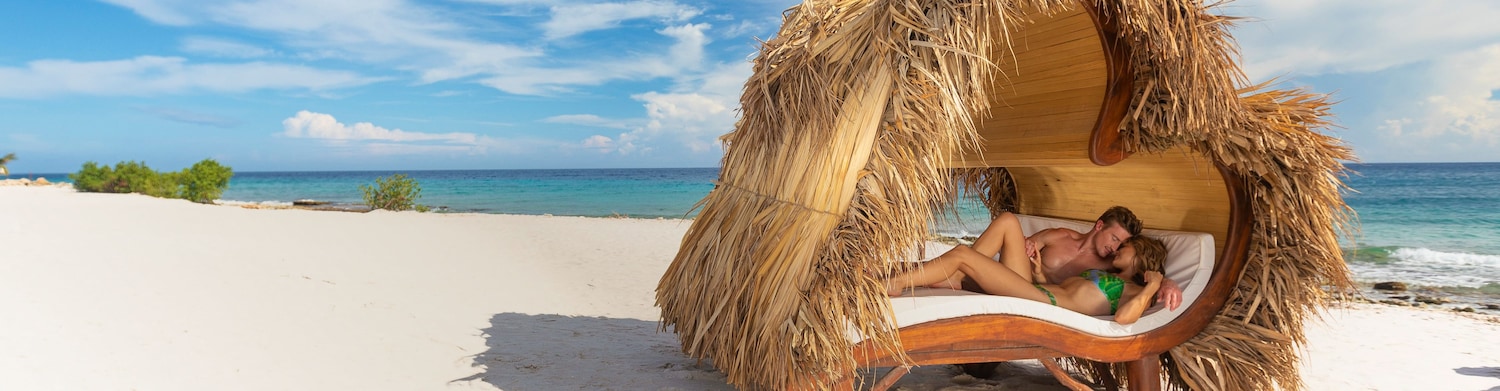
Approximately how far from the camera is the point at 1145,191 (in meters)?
3.73

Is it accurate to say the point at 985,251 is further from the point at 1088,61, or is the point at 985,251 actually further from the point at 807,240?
the point at 807,240

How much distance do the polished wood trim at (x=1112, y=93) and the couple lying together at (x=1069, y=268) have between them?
1.52 feet

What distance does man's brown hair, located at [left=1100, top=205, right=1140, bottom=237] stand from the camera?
3430mm

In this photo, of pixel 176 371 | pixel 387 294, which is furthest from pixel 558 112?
pixel 176 371

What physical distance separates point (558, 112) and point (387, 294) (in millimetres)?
25157

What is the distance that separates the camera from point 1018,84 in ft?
11.2

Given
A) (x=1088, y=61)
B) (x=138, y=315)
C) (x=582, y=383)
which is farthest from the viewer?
(x=138, y=315)

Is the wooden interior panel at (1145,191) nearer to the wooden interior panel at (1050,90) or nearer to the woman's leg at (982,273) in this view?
the wooden interior panel at (1050,90)

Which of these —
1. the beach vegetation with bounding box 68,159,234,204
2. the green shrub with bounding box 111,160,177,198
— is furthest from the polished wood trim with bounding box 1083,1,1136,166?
the green shrub with bounding box 111,160,177,198

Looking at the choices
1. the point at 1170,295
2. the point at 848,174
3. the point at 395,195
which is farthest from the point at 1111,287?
the point at 395,195

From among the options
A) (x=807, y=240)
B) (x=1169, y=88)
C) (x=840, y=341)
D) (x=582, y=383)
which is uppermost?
(x=1169, y=88)

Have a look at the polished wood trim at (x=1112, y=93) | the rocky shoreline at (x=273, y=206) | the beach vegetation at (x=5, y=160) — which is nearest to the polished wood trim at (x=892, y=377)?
the polished wood trim at (x=1112, y=93)

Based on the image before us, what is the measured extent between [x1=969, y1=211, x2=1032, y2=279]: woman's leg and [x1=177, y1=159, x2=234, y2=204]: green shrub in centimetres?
1767

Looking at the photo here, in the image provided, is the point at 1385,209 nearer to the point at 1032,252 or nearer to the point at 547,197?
the point at 1032,252
